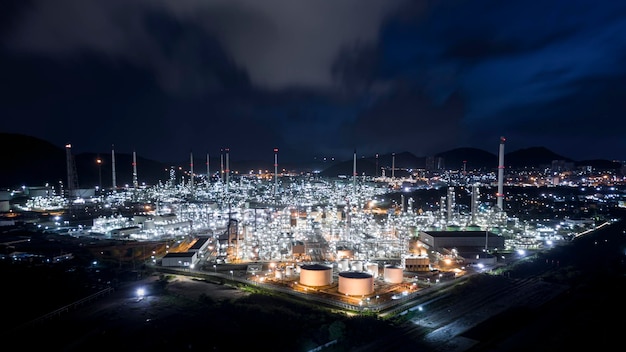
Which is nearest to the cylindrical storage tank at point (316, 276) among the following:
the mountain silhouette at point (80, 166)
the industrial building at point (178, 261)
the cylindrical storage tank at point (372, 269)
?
the cylindrical storage tank at point (372, 269)

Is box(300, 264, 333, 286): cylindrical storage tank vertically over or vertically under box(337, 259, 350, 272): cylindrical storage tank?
over

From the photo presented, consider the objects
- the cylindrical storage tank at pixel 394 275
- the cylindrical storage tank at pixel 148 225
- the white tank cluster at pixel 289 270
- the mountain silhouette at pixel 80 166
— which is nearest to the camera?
the cylindrical storage tank at pixel 394 275

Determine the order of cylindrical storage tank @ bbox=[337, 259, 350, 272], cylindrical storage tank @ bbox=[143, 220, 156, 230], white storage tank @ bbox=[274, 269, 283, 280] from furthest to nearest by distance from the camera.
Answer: cylindrical storage tank @ bbox=[143, 220, 156, 230] < cylindrical storage tank @ bbox=[337, 259, 350, 272] < white storage tank @ bbox=[274, 269, 283, 280]

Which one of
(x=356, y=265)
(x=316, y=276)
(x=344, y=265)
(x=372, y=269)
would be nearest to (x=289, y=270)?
(x=316, y=276)

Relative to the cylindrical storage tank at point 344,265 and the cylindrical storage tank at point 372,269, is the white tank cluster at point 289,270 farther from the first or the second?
the cylindrical storage tank at point 372,269

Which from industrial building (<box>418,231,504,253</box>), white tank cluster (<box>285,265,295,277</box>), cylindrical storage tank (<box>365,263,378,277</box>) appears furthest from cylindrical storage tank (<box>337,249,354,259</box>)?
industrial building (<box>418,231,504,253</box>)

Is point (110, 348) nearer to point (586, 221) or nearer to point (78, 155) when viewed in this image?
point (586, 221)

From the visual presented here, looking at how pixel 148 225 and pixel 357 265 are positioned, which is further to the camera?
pixel 148 225

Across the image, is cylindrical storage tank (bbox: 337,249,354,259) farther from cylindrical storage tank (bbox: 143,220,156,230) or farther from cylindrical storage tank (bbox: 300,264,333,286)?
cylindrical storage tank (bbox: 143,220,156,230)

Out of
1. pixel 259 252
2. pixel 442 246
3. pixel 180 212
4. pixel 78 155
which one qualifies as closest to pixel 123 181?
pixel 78 155

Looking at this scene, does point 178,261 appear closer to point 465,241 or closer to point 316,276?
point 316,276

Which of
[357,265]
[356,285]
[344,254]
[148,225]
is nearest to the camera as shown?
[356,285]
